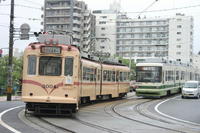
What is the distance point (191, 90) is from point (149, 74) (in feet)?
15.8

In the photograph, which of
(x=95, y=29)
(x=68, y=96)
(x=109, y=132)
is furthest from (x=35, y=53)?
(x=95, y=29)

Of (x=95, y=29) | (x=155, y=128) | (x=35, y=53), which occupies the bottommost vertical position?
(x=155, y=128)

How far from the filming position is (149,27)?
125625mm

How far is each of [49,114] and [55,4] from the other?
92608 millimetres

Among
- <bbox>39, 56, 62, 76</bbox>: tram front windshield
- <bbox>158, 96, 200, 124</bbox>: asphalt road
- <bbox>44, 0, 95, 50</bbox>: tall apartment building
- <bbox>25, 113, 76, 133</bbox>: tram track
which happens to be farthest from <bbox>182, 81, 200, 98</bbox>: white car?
<bbox>44, 0, 95, 50</bbox>: tall apartment building

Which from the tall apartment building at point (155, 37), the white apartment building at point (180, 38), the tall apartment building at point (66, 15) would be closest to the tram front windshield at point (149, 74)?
the tall apartment building at point (66, 15)

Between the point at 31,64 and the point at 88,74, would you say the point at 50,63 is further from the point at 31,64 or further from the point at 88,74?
the point at 88,74

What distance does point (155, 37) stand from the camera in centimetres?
12519

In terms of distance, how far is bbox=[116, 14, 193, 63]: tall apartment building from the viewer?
12075 centimetres

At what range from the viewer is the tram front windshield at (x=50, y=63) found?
1755cm

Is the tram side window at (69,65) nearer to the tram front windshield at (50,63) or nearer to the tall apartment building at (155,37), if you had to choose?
the tram front windshield at (50,63)

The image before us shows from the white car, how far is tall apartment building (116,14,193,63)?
81.9 meters

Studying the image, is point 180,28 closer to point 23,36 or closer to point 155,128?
point 23,36

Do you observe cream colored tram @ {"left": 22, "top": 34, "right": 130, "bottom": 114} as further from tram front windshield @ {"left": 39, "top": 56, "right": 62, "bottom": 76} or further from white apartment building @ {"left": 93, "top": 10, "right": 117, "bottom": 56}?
white apartment building @ {"left": 93, "top": 10, "right": 117, "bottom": 56}
